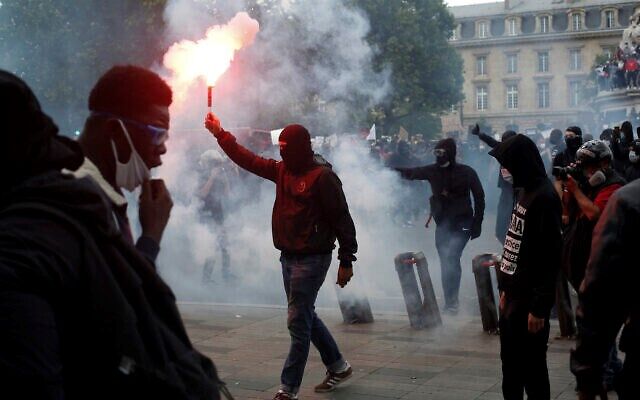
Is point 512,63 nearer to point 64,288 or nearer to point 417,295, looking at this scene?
point 417,295

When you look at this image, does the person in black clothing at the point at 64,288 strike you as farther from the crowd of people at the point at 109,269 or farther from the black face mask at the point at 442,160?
the black face mask at the point at 442,160

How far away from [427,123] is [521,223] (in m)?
49.6

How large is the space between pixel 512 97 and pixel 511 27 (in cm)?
683

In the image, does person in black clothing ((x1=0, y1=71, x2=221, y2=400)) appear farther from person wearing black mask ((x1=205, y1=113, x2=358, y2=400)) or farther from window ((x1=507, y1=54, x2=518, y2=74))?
window ((x1=507, y1=54, x2=518, y2=74))

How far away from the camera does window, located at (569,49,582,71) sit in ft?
284

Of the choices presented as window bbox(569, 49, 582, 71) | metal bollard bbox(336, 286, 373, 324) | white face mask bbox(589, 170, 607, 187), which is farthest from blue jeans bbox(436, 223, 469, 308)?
window bbox(569, 49, 582, 71)

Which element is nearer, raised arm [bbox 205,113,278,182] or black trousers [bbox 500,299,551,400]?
black trousers [bbox 500,299,551,400]

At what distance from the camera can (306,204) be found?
20.1ft

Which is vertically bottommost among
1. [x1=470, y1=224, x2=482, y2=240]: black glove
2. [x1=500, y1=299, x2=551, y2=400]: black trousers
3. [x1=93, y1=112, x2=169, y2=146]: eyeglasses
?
[x1=500, y1=299, x2=551, y2=400]: black trousers

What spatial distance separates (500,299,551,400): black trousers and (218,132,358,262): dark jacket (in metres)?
1.37

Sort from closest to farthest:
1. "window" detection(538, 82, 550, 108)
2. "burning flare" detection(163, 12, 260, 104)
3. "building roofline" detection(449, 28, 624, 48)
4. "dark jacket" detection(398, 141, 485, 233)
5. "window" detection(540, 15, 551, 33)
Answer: "burning flare" detection(163, 12, 260, 104) → "dark jacket" detection(398, 141, 485, 233) → "building roofline" detection(449, 28, 624, 48) → "window" detection(540, 15, 551, 33) → "window" detection(538, 82, 550, 108)

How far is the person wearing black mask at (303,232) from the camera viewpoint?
6051 millimetres

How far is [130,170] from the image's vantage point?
8.04 feet

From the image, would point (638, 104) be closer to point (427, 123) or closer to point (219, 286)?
point (219, 286)
